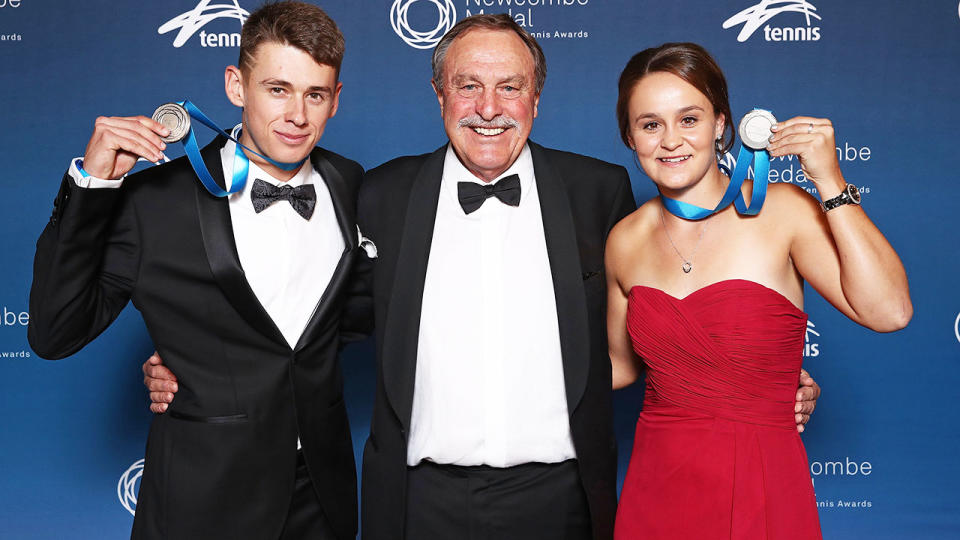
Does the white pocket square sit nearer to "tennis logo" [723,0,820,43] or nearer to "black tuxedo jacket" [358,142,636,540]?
"black tuxedo jacket" [358,142,636,540]

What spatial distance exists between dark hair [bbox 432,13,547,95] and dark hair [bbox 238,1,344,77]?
0.29m

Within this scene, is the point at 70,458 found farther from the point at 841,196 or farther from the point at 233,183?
the point at 841,196

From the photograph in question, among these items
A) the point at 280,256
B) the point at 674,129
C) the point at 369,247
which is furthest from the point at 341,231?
the point at 674,129

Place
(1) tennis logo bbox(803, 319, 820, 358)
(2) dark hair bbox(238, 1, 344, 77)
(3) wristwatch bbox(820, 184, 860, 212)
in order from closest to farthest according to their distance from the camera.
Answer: (3) wristwatch bbox(820, 184, 860, 212)
(2) dark hair bbox(238, 1, 344, 77)
(1) tennis logo bbox(803, 319, 820, 358)

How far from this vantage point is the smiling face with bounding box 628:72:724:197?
1908 mm

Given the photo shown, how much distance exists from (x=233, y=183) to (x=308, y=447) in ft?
Result: 2.35

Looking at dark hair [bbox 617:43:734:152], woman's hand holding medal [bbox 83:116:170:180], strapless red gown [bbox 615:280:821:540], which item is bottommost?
strapless red gown [bbox 615:280:821:540]

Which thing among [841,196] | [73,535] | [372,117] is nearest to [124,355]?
[73,535]

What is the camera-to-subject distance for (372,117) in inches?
131

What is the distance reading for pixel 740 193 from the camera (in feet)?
6.25

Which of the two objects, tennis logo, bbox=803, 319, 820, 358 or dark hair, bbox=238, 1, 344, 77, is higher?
dark hair, bbox=238, 1, 344, 77

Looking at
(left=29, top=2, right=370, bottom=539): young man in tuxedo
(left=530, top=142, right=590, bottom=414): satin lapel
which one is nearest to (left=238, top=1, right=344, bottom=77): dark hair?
(left=29, top=2, right=370, bottom=539): young man in tuxedo

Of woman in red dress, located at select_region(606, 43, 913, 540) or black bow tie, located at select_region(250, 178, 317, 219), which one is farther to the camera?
black bow tie, located at select_region(250, 178, 317, 219)

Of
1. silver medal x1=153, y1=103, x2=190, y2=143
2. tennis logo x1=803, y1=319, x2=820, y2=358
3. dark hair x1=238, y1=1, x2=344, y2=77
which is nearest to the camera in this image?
silver medal x1=153, y1=103, x2=190, y2=143
